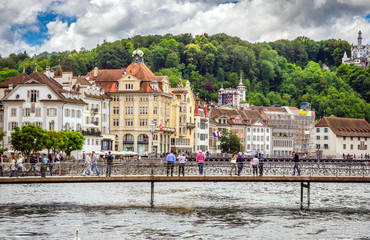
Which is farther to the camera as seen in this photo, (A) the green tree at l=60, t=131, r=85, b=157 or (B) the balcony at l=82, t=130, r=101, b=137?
(B) the balcony at l=82, t=130, r=101, b=137

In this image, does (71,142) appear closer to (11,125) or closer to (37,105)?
(37,105)

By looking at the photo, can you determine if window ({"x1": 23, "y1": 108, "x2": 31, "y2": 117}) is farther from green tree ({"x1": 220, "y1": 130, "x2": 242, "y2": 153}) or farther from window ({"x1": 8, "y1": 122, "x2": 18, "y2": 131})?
green tree ({"x1": 220, "y1": 130, "x2": 242, "y2": 153})

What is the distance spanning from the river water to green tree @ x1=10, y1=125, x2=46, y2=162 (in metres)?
16.5

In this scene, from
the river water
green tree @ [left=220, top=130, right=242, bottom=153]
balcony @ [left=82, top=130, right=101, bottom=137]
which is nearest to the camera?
the river water

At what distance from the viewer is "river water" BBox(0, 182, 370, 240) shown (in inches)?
1912

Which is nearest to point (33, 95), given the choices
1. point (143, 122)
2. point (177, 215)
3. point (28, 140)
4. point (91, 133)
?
point (91, 133)

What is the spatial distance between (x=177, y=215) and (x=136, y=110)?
3761 inches

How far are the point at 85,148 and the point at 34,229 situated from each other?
7915 centimetres

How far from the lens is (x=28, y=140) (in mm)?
99812

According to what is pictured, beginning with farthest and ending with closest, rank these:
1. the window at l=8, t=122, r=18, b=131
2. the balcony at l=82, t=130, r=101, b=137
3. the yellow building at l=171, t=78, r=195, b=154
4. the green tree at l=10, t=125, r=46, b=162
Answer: the yellow building at l=171, t=78, r=195, b=154, the balcony at l=82, t=130, r=101, b=137, the window at l=8, t=122, r=18, b=131, the green tree at l=10, t=125, r=46, b=162

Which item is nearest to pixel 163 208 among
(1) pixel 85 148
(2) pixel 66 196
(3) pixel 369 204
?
(2) pixel 66 196

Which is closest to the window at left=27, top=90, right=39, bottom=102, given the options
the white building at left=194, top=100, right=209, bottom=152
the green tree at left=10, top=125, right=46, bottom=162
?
the green tree at left=10, top=125, right=46, bottom=162

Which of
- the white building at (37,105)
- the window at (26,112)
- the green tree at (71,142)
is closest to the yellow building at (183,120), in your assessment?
the white building at (37,105)

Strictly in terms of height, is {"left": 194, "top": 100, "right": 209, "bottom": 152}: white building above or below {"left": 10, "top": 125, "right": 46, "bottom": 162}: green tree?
above
